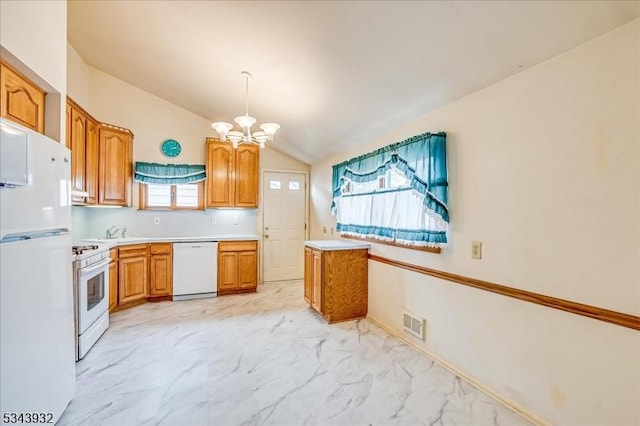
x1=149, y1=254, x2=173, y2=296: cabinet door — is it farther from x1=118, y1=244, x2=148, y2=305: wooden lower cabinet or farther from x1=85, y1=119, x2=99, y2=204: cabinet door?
x1=85, y1=119, x2=99, y2=204: cabinet door

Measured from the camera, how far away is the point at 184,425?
181 cm

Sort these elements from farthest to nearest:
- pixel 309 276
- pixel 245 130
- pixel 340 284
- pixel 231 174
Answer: pixel 231 174
pixel 309 276
pixel 340 284
pixel 245 130

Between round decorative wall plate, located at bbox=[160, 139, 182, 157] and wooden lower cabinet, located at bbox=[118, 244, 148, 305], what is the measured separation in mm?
1515

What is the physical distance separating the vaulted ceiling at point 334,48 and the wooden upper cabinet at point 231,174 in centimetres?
86

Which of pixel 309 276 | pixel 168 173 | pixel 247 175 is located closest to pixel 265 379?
pixel 309 276

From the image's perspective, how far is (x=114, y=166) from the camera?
13.1 ft

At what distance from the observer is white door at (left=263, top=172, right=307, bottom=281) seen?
5.48 metres

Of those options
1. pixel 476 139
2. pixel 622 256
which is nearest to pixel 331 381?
pixel 622 256

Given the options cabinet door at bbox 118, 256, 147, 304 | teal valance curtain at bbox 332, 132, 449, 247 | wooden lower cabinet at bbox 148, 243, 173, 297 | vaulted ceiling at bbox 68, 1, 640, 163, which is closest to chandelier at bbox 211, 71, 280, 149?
vaulted ceiling at bbox 68, 1, 640, 163

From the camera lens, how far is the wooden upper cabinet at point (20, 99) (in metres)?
1.74

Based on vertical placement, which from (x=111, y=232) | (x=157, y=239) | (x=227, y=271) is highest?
(x=111, y=232)

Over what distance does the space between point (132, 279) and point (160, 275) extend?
0.35 meters

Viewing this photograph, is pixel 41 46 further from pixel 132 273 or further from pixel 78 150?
pixel 132 273

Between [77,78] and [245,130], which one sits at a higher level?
[77,78]
